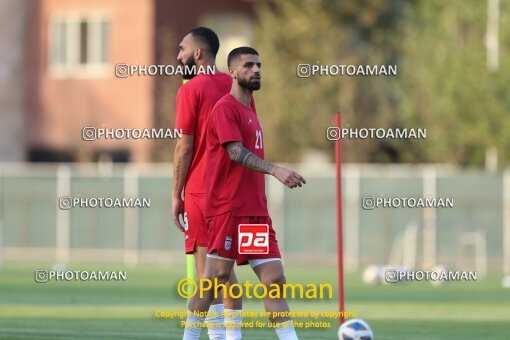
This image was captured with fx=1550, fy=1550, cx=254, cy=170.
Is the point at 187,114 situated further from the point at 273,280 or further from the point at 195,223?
the point at 273,280

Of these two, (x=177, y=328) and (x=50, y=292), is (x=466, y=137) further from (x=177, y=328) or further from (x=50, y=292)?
(x=177, y=328)

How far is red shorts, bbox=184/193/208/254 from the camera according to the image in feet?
41.6

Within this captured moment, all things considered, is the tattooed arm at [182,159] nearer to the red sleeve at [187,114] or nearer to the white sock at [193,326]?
the red sleeve at [187,114]

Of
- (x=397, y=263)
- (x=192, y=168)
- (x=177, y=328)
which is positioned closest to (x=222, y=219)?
(x=192, y=168)

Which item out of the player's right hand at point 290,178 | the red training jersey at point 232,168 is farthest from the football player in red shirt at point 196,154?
the player's right hand at point 290,178

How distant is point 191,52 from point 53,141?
36446 millimetres

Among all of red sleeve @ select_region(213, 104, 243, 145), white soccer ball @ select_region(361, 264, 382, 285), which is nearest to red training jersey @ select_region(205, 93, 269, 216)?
red sleeve @ select_region(213, 104, 243, 145)

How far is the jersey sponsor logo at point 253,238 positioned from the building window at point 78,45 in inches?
1456

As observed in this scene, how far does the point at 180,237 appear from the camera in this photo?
38.6m

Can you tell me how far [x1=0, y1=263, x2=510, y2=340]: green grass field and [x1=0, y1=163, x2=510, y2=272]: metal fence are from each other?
5487 millimetres

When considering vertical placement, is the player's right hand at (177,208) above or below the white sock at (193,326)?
above

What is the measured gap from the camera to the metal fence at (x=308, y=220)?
36969 millimetres

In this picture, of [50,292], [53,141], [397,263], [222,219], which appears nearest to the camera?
[222,219]

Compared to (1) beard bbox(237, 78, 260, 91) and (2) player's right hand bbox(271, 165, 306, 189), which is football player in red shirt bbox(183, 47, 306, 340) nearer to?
(1) beard bbox(237, 78, 260, 91)
